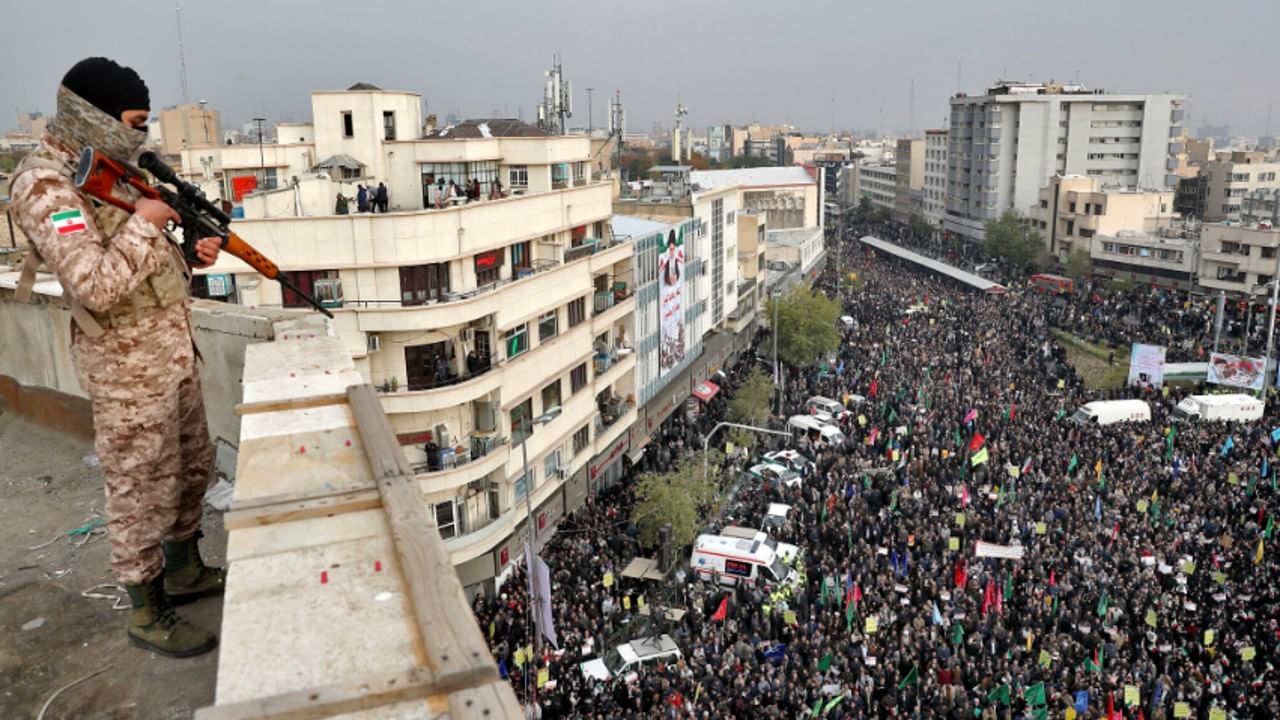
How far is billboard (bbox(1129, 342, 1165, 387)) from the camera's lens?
1492 inches

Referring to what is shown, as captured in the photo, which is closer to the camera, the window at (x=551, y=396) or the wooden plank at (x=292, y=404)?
the wooden plank at (x=292, y=404)

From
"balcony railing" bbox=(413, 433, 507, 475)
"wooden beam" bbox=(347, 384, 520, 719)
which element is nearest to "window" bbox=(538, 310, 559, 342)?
"balcony railing" bbox=(413, 433, 507, 475)

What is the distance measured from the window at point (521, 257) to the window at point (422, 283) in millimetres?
2956

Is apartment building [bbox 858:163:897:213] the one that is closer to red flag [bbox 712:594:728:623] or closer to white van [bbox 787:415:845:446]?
white van [bbox 787:415:845:446]

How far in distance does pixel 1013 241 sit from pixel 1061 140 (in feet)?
53.8

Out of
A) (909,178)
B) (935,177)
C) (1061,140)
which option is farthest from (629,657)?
(909,178)

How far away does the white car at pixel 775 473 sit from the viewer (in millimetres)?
29344

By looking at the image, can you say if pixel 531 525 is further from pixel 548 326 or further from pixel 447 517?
pixel 548 326

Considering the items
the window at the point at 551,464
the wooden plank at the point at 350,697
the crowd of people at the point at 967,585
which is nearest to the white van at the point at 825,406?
the crowd of people at the point at 967,585

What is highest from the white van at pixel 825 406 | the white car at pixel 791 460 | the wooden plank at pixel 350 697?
the wooden plank at pixel 350 697

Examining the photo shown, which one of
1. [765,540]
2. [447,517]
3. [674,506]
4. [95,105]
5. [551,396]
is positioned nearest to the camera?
[95,105]

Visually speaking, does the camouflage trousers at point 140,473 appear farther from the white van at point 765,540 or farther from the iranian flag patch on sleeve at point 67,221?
the white van at point 765,540

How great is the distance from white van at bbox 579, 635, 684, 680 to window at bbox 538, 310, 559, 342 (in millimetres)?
8542

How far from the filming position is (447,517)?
870 inches
